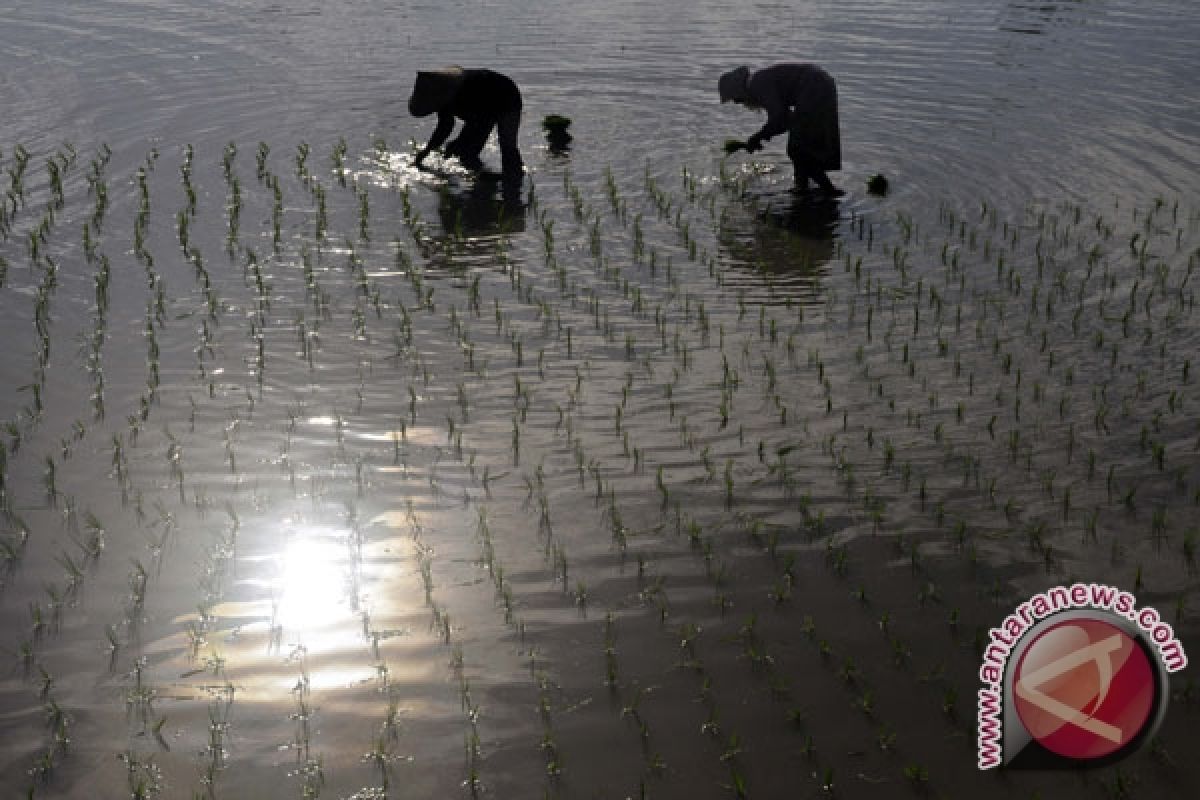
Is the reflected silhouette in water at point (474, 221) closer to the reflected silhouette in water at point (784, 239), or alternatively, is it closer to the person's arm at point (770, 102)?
the reflected silhouette in water at point (784, 239)

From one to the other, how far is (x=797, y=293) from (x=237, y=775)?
623 centimetres

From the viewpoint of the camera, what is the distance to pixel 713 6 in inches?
861

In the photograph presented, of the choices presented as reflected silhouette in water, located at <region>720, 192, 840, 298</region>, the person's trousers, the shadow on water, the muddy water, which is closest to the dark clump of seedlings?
the muddy water

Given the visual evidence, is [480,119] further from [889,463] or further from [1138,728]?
[1138,728]

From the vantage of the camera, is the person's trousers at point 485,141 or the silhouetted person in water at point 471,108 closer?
the silhouetted person in water at point 471,108

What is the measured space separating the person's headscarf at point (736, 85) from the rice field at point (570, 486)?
1.14 m

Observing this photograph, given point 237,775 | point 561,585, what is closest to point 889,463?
point 561,585

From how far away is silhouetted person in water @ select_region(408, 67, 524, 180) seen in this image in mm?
12867

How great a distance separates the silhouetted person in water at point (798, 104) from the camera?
12094 mm

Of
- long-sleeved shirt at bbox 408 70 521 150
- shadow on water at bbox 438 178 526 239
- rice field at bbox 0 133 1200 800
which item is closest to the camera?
rice field at bbox 0 133 1200 800

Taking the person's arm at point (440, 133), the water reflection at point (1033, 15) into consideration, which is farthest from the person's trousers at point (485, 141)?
the water reflection at point (1033, 15)

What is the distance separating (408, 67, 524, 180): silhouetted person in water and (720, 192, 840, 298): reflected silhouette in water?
2473mm

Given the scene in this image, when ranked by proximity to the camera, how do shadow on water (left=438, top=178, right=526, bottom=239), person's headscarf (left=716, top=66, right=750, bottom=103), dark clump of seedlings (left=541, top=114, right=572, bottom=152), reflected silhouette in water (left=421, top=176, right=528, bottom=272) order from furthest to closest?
dark clump of seedlings (left=541, top=114, right=572, bottom=152), person's headscarf (left=716, top=66, right=750, bottom=103), shadow on water (left=438, top=178, right=526, bottom=239), reflected silhouette in water (left=421, top=176, right=528, bottom=272)

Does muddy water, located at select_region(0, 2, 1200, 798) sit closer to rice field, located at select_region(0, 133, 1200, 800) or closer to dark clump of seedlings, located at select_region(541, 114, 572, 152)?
rice field, located at select_region(0, 133, 1200, 800)
